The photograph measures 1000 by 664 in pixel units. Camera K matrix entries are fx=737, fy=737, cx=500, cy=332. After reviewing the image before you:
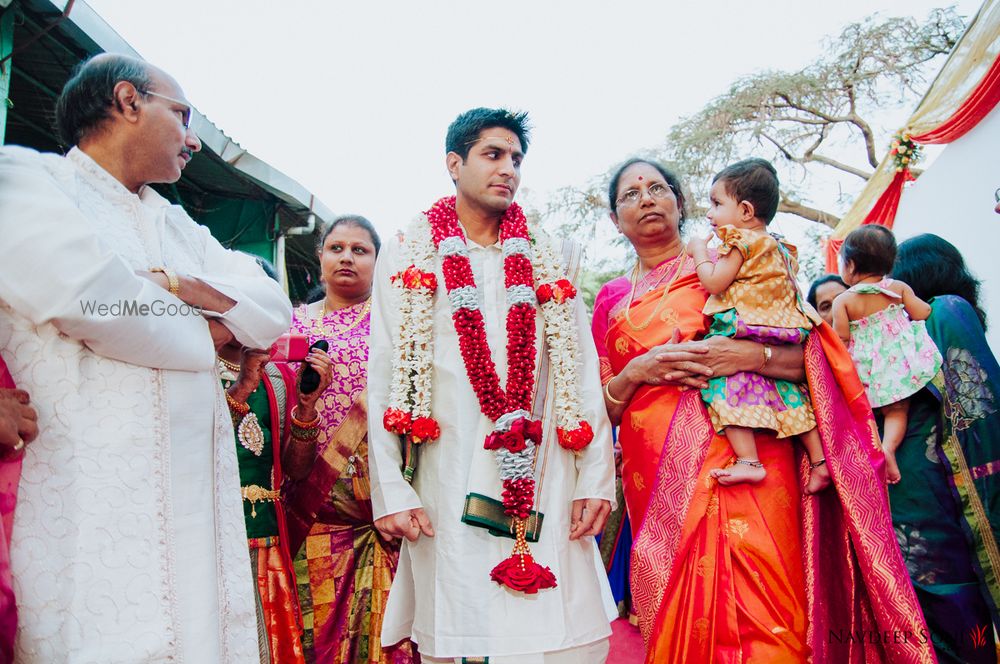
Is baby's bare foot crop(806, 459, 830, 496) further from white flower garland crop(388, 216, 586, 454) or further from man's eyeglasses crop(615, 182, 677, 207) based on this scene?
man's eyeglasses crop(615, 182, 677, 207)

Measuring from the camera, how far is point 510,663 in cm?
233

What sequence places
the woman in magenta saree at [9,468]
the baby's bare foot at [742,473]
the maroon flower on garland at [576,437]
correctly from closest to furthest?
1. the woman in magenta saree at [9,468]
2. the maroon flower on garland at [576,437]
3. the baby's bare foot at [742,473]

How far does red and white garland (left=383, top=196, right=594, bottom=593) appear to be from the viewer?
245 cm

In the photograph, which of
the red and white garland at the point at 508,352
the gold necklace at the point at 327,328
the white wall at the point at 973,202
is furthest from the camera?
the white wall at the point at 973,202

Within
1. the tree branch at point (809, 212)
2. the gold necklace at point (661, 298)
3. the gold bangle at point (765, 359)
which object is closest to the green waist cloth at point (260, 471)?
the gold necklace at point (661, 298)

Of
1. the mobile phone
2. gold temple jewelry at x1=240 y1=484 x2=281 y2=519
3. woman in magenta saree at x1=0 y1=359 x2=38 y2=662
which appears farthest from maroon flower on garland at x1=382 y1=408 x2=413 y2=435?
woman in magenta saree at x1=0 y1=359 x2=38 y2=662

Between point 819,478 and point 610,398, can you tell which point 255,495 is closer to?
point 610,398

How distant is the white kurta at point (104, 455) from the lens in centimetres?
173

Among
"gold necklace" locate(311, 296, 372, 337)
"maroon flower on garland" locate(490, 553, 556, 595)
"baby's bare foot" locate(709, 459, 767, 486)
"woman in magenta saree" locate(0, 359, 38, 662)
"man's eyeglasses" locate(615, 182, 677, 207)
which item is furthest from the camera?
"gold necklace" locate(311, 296, 372, 337)

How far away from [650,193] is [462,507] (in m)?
1.81

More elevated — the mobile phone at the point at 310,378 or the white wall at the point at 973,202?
the white wall at the point at 973,202

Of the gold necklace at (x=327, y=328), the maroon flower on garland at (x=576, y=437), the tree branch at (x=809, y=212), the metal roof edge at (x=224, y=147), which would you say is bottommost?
the maroon flower on garland at (x=576, y=437)

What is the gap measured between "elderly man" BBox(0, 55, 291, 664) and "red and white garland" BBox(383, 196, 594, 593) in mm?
619

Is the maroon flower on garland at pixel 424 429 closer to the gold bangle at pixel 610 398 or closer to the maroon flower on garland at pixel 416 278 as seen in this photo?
the maroon flower on garland at pixel 416 278
